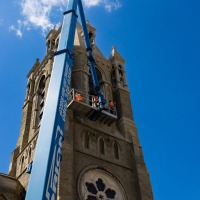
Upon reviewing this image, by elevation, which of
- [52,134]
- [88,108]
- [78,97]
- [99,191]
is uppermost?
[78,97]

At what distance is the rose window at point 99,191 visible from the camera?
59.5 feet

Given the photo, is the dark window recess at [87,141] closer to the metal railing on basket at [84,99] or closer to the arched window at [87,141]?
the arched window at [87,141]

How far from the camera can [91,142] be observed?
20.7m

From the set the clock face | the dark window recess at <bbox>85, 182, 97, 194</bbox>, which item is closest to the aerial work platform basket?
the clock face

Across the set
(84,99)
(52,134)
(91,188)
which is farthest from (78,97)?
(52,134)

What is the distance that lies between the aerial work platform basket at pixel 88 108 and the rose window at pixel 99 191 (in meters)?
4.26

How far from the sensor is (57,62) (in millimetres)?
14125

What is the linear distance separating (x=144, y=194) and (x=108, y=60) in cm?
1287

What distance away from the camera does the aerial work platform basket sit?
2100 centimetres

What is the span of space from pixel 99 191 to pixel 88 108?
5.06 m

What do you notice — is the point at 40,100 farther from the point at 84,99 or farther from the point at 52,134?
the point at 52,134

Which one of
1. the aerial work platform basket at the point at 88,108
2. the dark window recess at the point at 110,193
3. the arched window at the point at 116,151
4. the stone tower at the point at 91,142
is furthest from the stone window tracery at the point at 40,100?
the dark window recess at the point at 110,193

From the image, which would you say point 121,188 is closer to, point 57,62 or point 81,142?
point 81,142

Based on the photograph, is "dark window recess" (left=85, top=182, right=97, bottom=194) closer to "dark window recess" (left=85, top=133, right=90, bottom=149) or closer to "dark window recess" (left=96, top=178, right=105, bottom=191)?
"dark window recess" (left=96, top=178, right=105, bottom=191)
